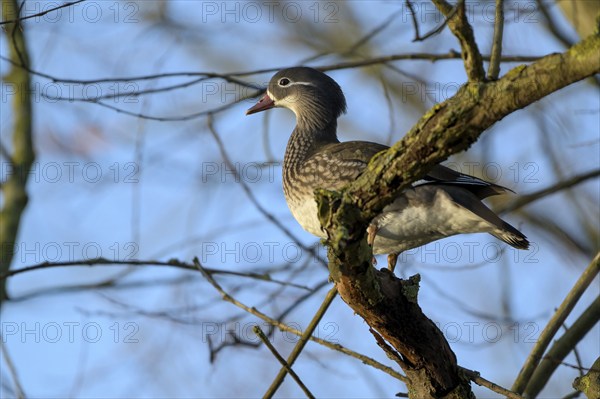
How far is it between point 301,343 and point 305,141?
5.77 ft

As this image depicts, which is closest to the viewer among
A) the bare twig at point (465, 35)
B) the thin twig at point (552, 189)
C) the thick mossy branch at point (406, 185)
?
the thick mossy branch at point (406, 185)

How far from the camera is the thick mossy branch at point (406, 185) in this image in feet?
6.64

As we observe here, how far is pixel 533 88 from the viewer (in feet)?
6.67

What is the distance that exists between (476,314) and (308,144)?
139 cm

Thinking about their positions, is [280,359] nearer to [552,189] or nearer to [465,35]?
[465,35]

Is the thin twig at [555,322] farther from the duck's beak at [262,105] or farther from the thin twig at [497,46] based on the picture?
the duck's beak at [262,105]

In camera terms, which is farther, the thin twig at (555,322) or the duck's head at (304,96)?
the duck's head at (304,96)

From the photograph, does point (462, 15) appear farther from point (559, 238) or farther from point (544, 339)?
point (559, 238)

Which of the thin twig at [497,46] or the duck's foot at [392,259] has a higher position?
the thin twig at [497,46]

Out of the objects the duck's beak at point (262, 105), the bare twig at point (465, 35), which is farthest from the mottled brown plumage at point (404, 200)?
the bare twig at point (465, 35)

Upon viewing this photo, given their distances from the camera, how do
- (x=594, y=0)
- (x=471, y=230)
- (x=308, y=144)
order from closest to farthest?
1. (x=471, y=230)
2. (x=594, y=0)
3. (x=308, y=144)

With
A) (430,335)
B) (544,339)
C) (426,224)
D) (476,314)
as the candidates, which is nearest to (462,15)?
(430,335)

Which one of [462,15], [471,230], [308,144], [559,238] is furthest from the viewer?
[559,238]

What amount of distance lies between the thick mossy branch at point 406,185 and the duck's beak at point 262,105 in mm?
2615
